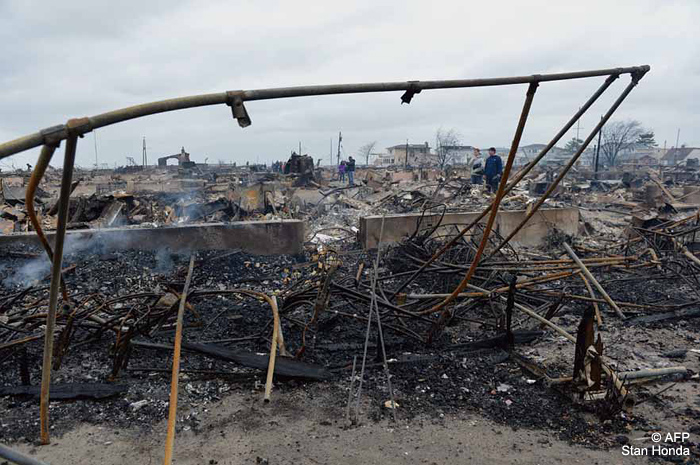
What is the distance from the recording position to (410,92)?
7.82ft

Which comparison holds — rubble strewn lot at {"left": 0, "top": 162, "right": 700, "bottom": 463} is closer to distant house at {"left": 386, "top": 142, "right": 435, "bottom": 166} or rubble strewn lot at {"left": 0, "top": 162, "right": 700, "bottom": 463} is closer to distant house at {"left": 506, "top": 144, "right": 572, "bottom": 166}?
distant house at {"left": 506, "top": 144, "right": 572, "bottom": 166}

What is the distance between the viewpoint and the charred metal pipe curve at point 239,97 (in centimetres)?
173

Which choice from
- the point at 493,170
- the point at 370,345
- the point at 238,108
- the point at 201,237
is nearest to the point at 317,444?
the point at 370,345

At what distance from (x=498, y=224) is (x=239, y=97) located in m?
7.25

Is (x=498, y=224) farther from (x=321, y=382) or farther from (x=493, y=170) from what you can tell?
(x=321, y=382)

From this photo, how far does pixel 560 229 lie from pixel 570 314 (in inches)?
162

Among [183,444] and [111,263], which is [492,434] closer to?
[183,444]

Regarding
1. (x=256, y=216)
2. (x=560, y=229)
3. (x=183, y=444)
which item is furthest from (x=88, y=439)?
(x=560, y=229)

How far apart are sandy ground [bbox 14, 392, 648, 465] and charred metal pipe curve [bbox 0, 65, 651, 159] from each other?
218cm

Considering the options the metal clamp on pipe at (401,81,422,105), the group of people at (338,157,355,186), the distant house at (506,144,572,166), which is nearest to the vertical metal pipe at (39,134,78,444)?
the metal clamp on pipe at (401,81,422,105)

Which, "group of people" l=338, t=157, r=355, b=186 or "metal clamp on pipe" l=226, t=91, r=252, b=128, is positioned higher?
"metal clamp on pipe" l=226, t=91, r=252, b=128

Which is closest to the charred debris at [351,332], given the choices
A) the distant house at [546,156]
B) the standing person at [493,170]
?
the standing person at [493,170]

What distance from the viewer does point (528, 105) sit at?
2.67 meters

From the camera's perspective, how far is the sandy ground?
288 centimetres
